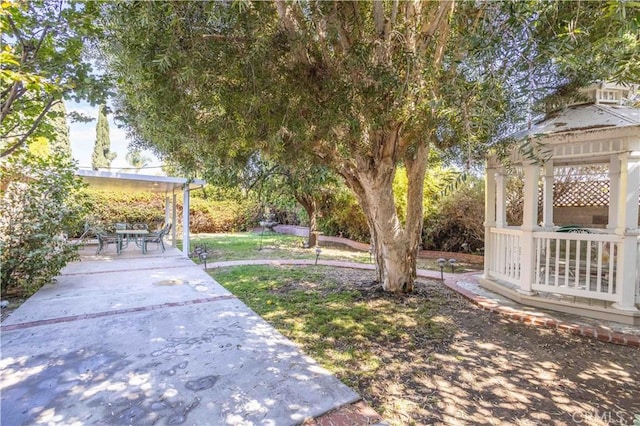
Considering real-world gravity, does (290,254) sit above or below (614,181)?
below

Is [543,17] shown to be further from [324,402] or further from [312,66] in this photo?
[324,402]

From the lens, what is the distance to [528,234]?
18.5ft

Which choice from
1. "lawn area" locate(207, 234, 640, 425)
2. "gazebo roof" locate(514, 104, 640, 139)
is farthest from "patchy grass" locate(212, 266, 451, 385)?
"gazebo roof" locate(514, 104, 640, 139)

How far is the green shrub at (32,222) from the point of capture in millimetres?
6434

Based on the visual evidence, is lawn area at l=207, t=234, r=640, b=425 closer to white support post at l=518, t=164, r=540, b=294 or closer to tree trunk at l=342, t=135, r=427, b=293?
tree trunk at l=342, t=135, r=427, b=293

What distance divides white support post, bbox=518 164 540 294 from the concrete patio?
4.33m

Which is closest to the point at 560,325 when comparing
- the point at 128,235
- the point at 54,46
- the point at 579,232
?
the point at 579,232

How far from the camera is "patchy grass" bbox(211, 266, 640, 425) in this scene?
2.86 m

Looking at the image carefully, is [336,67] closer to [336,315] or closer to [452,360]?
[336,315]

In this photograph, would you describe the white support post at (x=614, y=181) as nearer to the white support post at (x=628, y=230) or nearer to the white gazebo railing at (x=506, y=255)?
the white support post at (x=628, y=230)

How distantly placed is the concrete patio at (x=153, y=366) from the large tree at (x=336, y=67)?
2774mm

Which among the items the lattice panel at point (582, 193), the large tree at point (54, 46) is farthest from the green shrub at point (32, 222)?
the lattice panel at point (582, 193)

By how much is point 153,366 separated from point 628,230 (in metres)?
6.86

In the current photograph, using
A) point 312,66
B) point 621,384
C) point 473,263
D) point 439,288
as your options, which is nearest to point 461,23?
point 312,66
